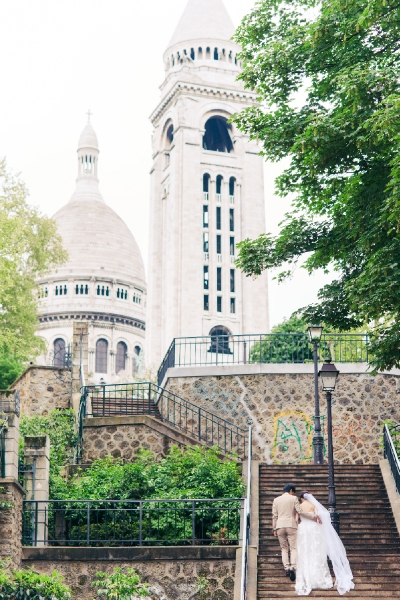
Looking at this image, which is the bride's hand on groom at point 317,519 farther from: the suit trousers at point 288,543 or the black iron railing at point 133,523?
A: the black iron railing at point 133,523

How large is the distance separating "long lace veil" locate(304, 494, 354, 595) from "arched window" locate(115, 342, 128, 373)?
110 m

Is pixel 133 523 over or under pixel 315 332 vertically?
under

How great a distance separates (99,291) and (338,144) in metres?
112

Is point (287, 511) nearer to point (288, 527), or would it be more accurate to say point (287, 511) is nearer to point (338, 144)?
point (288, 527)

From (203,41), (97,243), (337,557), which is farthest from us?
(97,243)

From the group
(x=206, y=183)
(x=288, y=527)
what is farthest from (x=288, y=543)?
(x=206, y=183)

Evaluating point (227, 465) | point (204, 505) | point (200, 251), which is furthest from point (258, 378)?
point (200, 251)

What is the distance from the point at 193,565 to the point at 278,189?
29.2 ft

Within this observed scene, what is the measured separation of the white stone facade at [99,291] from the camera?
12719 cm

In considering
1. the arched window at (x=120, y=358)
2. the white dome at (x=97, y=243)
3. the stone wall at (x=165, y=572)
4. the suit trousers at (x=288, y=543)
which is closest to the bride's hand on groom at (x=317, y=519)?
the suit trousers at (x=288, y=543)

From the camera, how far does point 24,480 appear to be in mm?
20766

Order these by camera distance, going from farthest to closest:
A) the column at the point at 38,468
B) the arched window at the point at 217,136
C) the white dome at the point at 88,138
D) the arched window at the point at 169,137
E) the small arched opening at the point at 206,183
Result: the white dome at the point at 88,138 → the arched window at the point at 169,137 → the arched window at the point at 217,136 → the small arched opening at the point at 206,183 → the column at the point at 38,468

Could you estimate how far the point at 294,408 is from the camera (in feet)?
91.8

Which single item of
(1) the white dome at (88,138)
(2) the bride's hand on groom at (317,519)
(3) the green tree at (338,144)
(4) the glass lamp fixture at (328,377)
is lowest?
(2) the bride's hand on groom at (317,519)
